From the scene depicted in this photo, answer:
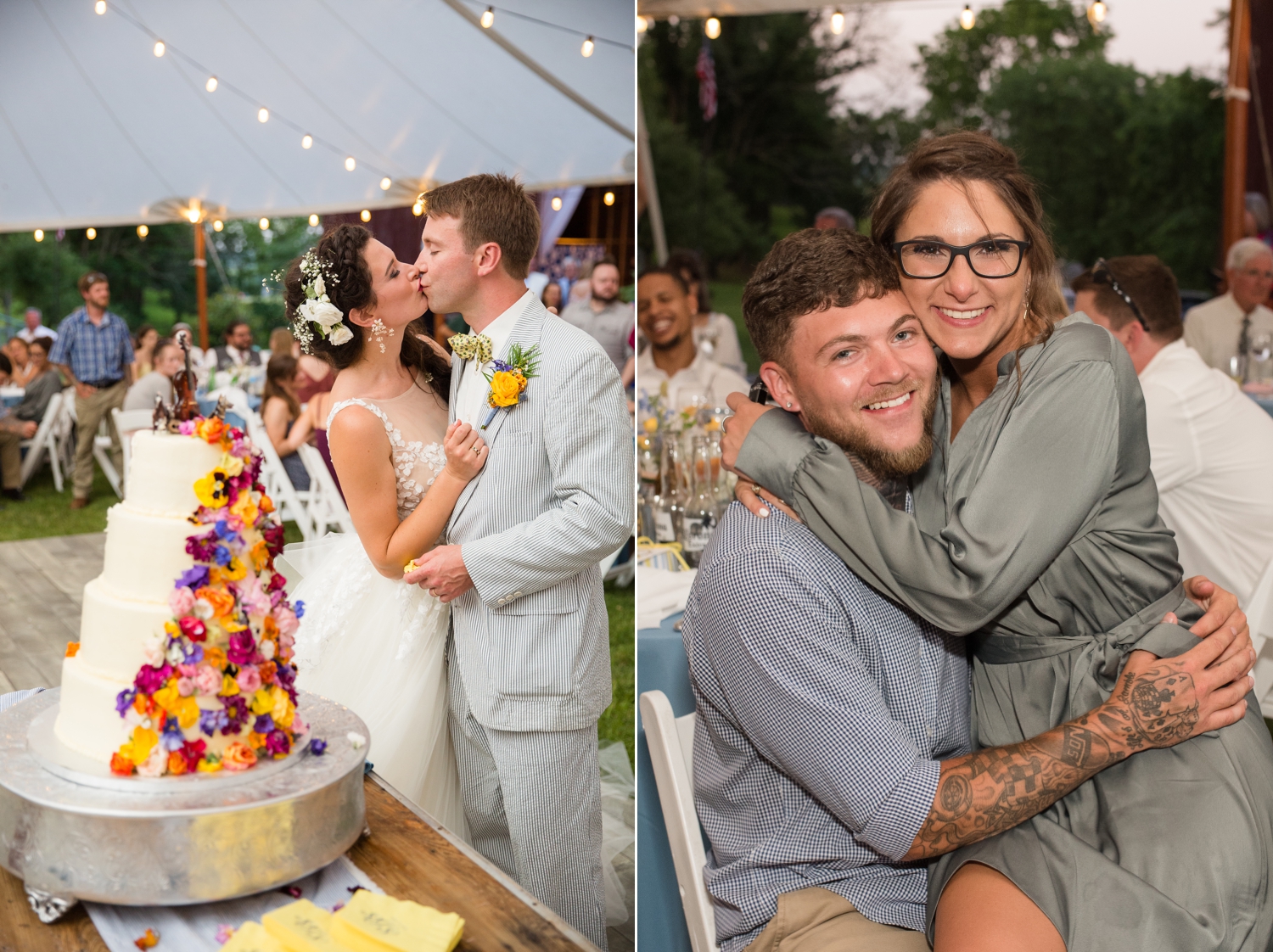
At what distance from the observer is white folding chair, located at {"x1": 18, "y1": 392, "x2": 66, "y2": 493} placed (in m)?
8.27

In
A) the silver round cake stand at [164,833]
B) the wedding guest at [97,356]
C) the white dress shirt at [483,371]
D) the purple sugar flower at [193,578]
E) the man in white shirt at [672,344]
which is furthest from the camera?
the wedding guest at [97,356]

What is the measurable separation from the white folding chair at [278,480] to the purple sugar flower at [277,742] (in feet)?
14.3

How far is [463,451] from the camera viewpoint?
2008 mm

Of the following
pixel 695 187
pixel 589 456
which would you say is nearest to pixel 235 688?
pixel 589 456

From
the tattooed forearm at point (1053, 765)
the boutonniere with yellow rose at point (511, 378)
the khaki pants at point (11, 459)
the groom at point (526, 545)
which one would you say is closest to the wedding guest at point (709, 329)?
the groom at point (526, 545)

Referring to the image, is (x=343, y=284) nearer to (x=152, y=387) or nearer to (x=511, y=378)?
(x=511, y=378)

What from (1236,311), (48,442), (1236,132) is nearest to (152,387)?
(48,442)

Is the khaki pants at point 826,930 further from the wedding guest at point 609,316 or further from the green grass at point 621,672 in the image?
the wedding guest at point 609,316

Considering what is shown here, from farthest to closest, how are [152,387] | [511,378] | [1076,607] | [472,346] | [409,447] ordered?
[152,387] < [409,447] < [472,346] < [511,378] < [1076,607]

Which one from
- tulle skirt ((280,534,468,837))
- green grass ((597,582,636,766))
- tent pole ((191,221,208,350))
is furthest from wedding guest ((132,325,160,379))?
tulle skirt ((280,534,468,837))

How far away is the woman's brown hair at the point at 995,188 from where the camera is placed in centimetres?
170

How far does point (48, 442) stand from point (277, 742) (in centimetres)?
807

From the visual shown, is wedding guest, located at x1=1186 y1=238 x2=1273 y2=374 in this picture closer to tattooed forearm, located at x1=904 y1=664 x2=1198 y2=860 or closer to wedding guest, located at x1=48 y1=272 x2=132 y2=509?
tattooed forearm, located at x1=904 y1=664 x2=1198 y2=860

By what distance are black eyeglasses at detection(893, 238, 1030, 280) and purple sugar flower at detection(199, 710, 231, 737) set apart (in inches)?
47.8
